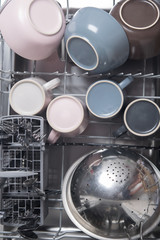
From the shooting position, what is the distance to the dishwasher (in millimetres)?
767

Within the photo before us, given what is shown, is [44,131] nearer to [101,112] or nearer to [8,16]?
[101,112]

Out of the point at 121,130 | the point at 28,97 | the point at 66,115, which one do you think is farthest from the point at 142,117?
the point at 28,97

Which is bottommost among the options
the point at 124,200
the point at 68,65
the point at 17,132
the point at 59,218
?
the point at 59,218

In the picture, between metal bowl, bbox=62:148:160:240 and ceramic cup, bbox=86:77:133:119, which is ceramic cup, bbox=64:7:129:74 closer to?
ceramic cup, bbox=86:77:133:119

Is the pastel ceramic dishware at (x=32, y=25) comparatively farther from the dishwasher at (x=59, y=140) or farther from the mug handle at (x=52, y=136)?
the mug handle at (x=52, y=136)

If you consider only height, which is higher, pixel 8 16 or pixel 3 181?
pixel 8 16

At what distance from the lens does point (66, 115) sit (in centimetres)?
78

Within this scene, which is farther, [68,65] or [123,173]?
[68,65]

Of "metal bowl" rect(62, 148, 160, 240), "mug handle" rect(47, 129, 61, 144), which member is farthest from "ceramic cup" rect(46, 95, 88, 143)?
"metal bowl" rect(62, 148, 160, 240)

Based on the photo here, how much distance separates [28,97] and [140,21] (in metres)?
0.34

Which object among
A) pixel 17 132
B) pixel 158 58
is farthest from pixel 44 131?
pixel 158 58

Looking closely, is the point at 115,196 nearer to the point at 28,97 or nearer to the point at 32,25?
the point at 28,97

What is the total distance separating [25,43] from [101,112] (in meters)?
0.26

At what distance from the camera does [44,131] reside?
784mm
